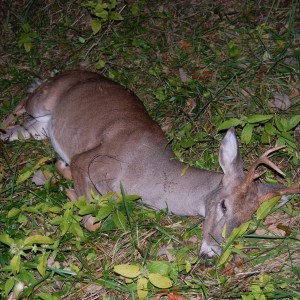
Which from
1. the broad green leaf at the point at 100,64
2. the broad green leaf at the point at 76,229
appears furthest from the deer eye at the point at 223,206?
the broad green leaf at the point at 100,64

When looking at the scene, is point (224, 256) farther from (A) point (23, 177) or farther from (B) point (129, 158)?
(A) point (23, 177)

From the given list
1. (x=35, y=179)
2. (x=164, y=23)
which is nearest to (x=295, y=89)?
(x=164, y=23)

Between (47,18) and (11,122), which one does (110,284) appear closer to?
(11,122)

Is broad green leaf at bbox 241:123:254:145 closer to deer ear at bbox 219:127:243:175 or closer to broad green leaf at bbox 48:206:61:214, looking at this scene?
deer ear at bbox 219:127:243:175

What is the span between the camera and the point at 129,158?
15.4 ft

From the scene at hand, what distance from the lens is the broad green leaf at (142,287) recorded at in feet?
11.8

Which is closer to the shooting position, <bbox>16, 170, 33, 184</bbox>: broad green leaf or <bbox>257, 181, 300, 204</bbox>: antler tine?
<bbox>257, 181, 300, 204</bbox>: antler tine

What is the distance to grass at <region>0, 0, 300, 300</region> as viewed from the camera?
3873 millimetres

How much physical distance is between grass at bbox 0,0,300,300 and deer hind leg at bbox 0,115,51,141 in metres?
0.13

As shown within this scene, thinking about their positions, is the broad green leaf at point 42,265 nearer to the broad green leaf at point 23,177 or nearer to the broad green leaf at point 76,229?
the broad green leaf at point 76,229

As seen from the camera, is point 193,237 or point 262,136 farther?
point 262,136

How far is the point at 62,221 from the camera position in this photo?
4.00 m

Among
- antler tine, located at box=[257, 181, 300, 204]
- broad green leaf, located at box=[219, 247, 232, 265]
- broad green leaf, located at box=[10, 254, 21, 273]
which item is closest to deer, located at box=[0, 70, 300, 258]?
antler tine, located at box=[257, 181, 300, 204]

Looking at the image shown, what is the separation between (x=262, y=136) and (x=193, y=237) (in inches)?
45.7
